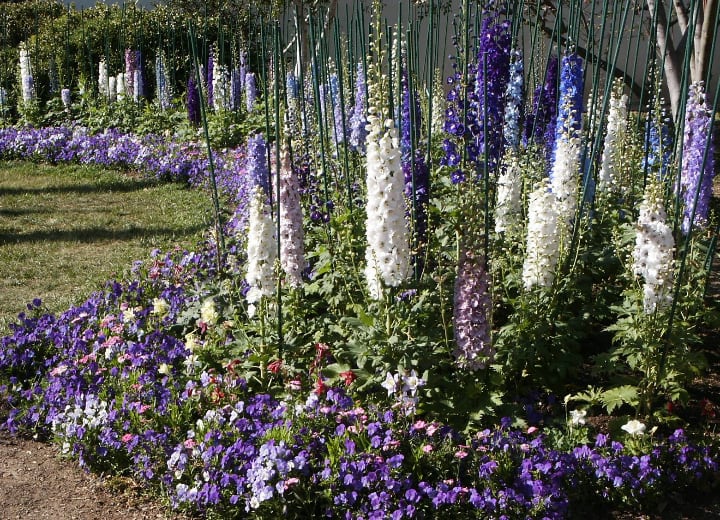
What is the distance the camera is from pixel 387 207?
11.8 ft

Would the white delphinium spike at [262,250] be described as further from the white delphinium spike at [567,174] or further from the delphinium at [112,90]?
the delphinium at [112,90]

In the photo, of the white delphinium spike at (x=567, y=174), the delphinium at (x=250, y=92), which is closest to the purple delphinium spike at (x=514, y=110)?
the white delphinium spike at (x=567, y=174)

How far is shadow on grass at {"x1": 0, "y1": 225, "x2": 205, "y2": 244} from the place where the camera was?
772 cm

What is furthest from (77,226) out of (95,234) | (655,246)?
(655,246)

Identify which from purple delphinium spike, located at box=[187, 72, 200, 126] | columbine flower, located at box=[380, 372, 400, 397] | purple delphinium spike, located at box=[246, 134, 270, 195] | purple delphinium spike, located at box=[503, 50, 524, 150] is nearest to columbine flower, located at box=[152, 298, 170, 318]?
purple delphinium spike, located at box=[246, 134, 270, 195]

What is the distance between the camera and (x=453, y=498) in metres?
3.10

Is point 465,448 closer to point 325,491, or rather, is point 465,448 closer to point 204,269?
point 325,491

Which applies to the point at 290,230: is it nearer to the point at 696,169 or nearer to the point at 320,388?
the point at 320,388

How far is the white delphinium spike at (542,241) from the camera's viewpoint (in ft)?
13.0

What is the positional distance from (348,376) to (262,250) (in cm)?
85

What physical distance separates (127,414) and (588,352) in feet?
8.65

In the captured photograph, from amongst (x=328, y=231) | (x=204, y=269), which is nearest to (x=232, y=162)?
(x=204, y=269)

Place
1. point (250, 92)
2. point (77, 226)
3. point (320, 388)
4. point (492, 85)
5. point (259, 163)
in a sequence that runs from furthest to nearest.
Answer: point (250, 92), point (77, 226), point (259, 163), point (492, 85), point (320, 388)

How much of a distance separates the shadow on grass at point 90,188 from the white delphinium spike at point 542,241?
6945 millimetres
